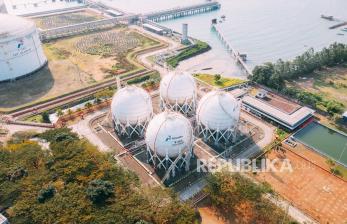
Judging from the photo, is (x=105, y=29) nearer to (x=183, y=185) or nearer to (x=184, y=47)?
(x=184, y=47)

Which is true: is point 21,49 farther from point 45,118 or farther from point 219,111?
point 219,111

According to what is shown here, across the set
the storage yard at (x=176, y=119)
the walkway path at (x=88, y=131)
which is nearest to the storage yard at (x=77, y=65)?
the storage yard at (x=176, y=119)

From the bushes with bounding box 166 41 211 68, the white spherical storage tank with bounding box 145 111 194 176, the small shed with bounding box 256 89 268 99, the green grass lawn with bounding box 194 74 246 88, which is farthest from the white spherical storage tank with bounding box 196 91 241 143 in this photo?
the bushes with bounding box 166 41 211 68

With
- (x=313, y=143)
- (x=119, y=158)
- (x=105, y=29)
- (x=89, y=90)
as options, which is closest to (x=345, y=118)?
(x=313, y=143)

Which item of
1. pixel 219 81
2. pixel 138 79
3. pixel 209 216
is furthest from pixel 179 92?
pixel 209 216

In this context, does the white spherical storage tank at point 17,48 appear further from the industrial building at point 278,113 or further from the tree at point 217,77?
the industrial building at point 278,113

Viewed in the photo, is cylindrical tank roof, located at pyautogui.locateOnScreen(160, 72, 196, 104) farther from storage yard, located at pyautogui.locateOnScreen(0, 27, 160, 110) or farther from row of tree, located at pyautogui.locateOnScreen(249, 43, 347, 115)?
storage yard, located at pyautogui.locateOnScreen(0, 27, 160, 110)
